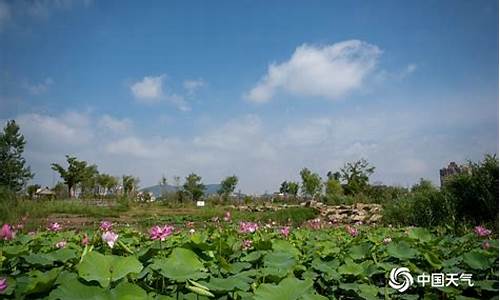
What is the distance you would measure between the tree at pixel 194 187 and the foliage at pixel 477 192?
16309 mm

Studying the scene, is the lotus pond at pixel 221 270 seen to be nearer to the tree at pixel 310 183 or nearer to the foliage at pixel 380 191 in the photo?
the foliage at pixel 380 191

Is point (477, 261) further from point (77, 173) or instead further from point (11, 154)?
point (77, 173)

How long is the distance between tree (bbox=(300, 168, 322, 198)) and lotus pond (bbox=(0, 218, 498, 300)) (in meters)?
23.7

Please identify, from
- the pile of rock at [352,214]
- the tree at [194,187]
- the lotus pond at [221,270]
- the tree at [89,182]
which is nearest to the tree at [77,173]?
the tree at [89,182]

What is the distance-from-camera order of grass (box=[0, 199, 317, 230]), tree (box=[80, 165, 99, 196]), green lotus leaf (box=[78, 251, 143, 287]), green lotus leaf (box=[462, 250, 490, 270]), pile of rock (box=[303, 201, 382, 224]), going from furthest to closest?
tree (box=[80, 165, 99, 196]) < pile of rock (box=[303, 201, 382, 224]) < grass (box=[0, 199, 317, 230]) < green lotus leaf (box=[462, 250, 490, 270]) < green lotus leaf (box=[78, 251, 143, 287])

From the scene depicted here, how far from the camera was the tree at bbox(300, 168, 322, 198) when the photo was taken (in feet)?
83.5

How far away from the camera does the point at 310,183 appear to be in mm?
25594

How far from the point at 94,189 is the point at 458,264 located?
25.4 metres

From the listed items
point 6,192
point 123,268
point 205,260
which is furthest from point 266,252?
point 6,192

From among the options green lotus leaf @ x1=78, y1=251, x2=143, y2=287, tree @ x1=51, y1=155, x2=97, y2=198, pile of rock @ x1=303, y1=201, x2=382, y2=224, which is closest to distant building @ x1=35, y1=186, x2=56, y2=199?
tree @ x1=51, y1=155, x2=97, y2=198

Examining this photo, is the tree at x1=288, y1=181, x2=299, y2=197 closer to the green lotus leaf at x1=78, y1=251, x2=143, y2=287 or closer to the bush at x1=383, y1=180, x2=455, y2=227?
the bush at x1=383, y1=180, x2=455, y2=227

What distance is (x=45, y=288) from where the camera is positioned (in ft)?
3.16

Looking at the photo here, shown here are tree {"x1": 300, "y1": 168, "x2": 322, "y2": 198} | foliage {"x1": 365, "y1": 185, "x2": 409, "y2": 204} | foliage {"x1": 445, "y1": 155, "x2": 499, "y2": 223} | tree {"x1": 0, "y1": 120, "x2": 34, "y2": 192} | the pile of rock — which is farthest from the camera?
tree {"x1": 300, "y1": 168, "x2": 322, "y2": 198}

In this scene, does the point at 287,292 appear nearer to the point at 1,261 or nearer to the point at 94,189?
the point at 1,261
